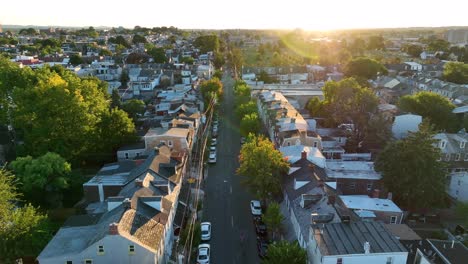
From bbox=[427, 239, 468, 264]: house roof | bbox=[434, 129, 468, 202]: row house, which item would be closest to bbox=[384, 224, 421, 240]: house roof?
bbox=[427, 239, 468, 264]: house roof

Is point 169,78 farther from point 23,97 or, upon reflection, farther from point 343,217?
point 343,217

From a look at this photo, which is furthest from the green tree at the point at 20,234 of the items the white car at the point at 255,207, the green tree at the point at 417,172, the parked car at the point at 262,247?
the green tree at the point at 417,172

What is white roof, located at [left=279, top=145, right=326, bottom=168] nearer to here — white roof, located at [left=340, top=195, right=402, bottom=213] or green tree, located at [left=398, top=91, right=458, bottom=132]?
white roof, located at [left=340, top=195, right=402, bottom=213]

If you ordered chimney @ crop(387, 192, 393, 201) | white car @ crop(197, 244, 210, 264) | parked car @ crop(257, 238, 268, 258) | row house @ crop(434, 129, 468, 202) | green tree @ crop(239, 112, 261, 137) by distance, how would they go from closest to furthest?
white car @ crop(197, 244, 210, 264) < parked car @ crop(257, 238, 268, 258) < chimney @ crop(387, 192, 393, 201) < row house @ crop(434, 129, 468, 202) < green tree @ crop(239, 112, 261, 137)

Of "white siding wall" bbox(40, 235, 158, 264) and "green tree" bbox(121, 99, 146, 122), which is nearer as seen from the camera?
"white siding wall" bbox(40, 235, 158, 264)

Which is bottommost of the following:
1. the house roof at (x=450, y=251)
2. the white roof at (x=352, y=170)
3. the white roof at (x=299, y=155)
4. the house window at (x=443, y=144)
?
the house roof at (x=450, y=251)

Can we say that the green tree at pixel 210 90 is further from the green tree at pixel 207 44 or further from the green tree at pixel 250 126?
the green tree at pixel 207 44
